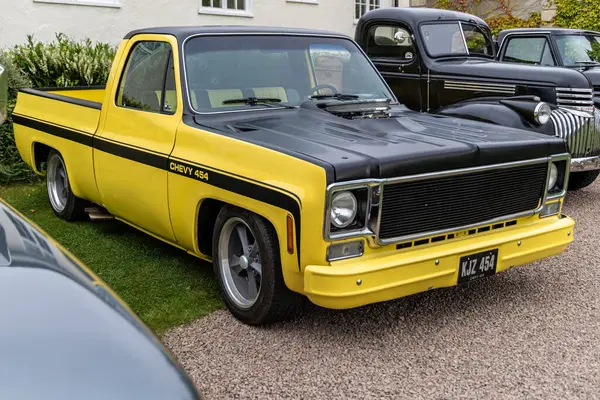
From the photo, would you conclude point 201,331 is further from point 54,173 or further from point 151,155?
point 54,173

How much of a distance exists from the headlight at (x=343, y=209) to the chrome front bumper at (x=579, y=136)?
4116 millimetres

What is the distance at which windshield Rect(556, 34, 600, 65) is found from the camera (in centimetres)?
965

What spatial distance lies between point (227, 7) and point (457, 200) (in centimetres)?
1128

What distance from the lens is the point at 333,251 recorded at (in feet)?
12.1

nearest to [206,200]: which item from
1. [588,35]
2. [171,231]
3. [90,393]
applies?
[171,231]

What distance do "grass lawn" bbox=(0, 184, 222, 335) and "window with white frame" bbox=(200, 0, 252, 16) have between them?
Answer: 7844 mm

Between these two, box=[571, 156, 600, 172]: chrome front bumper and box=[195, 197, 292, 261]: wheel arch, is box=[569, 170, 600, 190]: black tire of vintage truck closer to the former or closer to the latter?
box=[571, 156, 600, 172]: chrome front bumper

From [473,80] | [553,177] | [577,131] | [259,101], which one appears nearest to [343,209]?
[259,101]

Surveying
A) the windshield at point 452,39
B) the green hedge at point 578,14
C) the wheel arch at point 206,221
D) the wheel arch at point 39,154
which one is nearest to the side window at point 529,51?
the windshield at point 452,39

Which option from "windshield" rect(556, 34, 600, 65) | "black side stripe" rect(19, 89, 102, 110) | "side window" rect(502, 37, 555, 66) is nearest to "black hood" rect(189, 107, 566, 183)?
"black side stripe" rect(19, 89, 102, 110)

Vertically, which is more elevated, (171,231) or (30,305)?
(30,305)

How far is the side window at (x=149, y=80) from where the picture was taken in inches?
193

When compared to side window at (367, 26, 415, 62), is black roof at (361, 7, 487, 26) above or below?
above

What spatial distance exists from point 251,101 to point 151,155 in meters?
0.79
